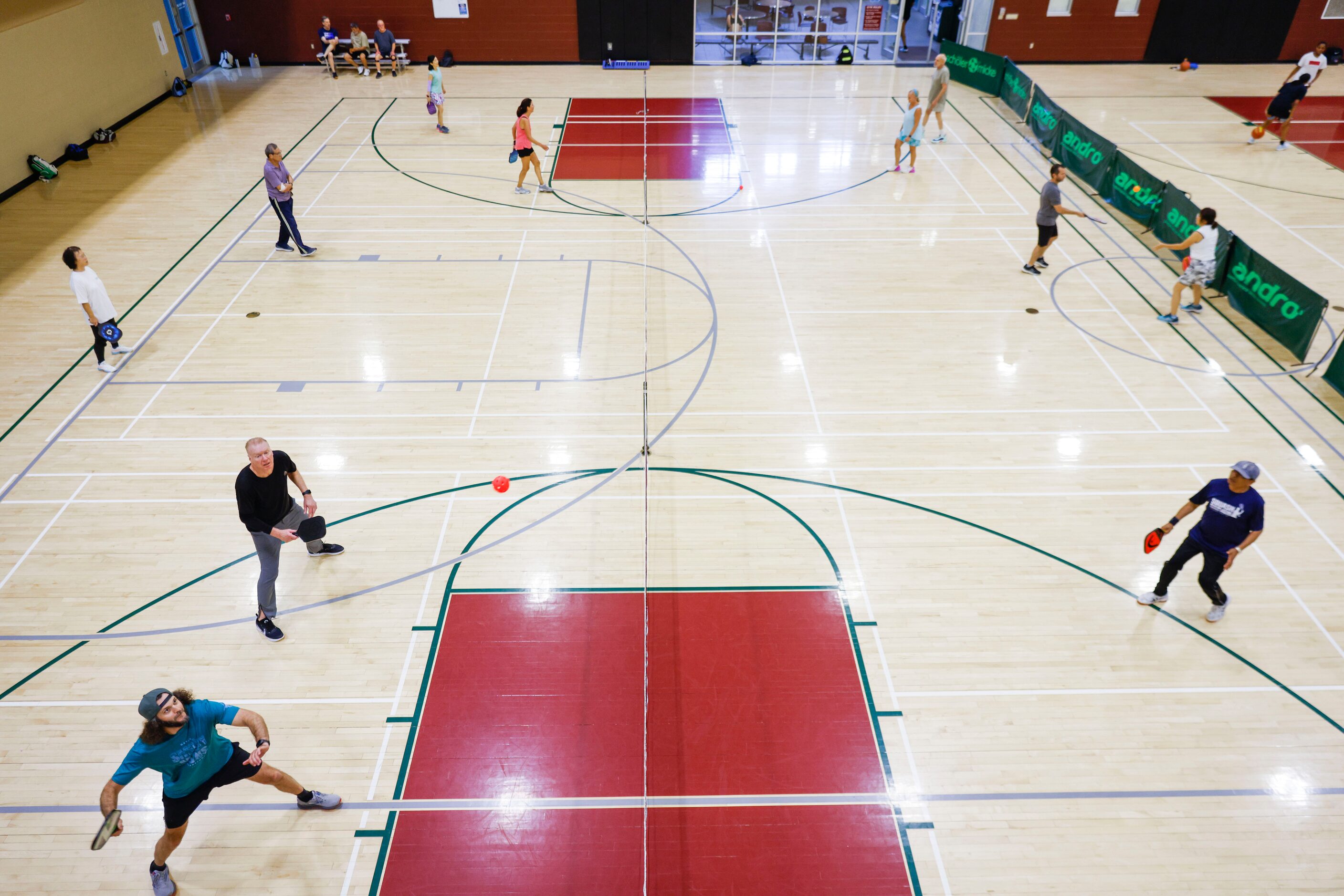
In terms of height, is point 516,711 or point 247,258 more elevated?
point 247,258

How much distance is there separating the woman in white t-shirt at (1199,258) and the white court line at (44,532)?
1358cm

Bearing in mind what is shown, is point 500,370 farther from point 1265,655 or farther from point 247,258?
point 1265,655

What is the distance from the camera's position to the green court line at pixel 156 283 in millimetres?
9977

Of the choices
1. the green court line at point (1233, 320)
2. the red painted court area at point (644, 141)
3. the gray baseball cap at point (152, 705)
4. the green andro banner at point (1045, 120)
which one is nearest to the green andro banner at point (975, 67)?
the green andro banner at point (1045, 120)

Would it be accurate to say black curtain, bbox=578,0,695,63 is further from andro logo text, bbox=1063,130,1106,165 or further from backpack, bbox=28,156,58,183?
backpack, bbox=28,156,58,183

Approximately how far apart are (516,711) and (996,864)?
3.72 metres

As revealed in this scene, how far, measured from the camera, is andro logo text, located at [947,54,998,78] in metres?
21.3

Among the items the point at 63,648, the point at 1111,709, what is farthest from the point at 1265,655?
the point at 63,648

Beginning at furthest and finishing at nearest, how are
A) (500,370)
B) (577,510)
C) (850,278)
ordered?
(850,278)
(500,370)
(577,510)

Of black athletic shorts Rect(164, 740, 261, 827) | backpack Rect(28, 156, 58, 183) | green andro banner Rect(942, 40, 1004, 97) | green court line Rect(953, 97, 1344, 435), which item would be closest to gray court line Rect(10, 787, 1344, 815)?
black athletic shorts Rect(164, 740, 261, 827)

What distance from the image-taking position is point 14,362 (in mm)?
10906

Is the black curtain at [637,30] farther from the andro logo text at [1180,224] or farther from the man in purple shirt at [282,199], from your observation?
the andro logo text at [1180,224]

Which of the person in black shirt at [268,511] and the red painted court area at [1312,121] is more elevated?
the red painted court area at [1312,121]

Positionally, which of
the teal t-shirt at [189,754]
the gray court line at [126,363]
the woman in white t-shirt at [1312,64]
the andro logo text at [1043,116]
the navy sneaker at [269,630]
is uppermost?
the woman in white t-shirt at [1312,64]
